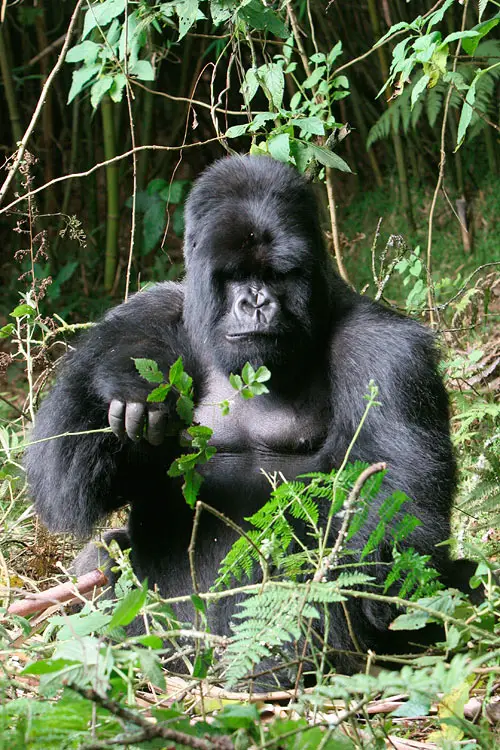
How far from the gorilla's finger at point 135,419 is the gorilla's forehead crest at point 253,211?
0.47 m

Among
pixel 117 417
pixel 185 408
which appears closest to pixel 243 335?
pixel 185 408

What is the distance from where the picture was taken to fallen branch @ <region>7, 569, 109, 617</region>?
226cm

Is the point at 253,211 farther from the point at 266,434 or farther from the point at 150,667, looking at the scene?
the point at 150,667

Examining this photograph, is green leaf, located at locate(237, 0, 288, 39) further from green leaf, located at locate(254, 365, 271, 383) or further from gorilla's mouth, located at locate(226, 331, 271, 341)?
green leaf, located at locate(254, 365, 271, 383)

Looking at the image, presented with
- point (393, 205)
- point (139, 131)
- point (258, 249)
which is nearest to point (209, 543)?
point (258, 249)

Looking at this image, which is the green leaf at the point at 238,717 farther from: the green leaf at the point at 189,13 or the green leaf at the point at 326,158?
the green leaf at the point at 189,13

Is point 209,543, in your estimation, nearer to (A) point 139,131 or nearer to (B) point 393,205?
(B) point 393,205

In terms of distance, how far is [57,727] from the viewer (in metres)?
1.39

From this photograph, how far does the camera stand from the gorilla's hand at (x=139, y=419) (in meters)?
2.49

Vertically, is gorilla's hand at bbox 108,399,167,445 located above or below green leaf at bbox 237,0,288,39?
below

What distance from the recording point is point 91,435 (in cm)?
273

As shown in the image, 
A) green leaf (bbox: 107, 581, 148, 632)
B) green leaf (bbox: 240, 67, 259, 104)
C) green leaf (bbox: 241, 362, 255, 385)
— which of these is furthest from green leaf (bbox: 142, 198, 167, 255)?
green leaf (bbox: 107, 581, 148, 632)

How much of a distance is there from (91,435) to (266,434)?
0.50 meters

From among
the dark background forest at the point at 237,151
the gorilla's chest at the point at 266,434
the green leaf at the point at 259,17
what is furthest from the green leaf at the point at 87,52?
the gorilla's chest at the point at 266,434
